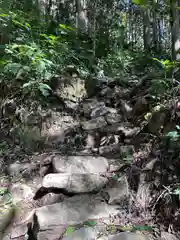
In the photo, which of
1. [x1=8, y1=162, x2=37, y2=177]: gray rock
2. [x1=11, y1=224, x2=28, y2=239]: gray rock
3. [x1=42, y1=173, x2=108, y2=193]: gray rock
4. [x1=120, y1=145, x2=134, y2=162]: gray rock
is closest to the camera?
[x1=11, y1=224, x2=28, y2=239]: gray rock

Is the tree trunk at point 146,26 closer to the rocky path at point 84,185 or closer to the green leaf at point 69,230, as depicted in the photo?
the rocky path at point 84,185

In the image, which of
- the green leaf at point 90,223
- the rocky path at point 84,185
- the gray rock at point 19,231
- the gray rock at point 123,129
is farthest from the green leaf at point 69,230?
the gray rock at point 123,129

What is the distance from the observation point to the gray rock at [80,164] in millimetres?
2803

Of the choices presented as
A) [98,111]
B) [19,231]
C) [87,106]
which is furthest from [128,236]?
[87,106]

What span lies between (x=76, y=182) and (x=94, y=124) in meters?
1.33

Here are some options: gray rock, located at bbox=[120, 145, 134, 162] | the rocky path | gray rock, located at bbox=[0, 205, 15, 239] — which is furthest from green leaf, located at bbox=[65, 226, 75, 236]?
gray rock, located at bbox=[120, 145, 134, 162]

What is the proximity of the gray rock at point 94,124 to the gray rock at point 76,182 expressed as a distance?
1111 millimetres

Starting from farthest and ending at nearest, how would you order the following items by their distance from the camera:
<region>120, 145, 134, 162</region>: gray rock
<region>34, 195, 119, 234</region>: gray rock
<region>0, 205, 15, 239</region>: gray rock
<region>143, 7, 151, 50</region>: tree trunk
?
<region>143, 7, 151, 50</region>: tree trunk
<region>120, 145, 134, 162</region>: gray rock
<region>0, 205, 15, 239</region>: gray rock
<region>34, 195, 119, 234</region>: gray rock

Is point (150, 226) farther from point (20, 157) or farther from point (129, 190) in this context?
point (20, 157)

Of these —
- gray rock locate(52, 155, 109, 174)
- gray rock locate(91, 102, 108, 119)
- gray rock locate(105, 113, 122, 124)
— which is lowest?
gray rock locate(52, 155, 109, 174)

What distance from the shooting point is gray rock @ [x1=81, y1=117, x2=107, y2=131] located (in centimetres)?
362

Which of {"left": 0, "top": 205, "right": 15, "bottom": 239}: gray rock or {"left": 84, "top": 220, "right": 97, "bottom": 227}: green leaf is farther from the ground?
{"left": 84, "top": 220, "right": 97, "bottom": 227}: green leaf

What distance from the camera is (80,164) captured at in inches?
114

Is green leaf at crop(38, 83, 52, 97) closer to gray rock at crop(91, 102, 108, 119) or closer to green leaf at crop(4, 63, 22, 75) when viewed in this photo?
green leaf at crop(4, 63, 22, 75)
